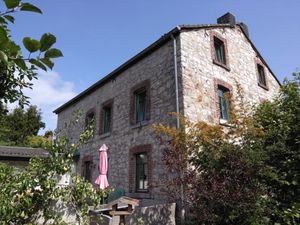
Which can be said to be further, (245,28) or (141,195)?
(245,28)

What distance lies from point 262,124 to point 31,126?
24854 millimetres

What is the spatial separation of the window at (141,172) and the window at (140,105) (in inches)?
67.0

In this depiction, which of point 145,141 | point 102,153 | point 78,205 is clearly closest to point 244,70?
point 145,141

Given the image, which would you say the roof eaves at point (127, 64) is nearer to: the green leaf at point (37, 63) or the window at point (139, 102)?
the window at point (139, 102)

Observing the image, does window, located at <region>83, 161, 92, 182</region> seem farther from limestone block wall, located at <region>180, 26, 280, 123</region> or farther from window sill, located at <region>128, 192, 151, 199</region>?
limestone block wall, located at <region>180, 26, 280, 123</region>

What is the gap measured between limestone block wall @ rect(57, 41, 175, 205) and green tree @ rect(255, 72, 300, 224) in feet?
11.1

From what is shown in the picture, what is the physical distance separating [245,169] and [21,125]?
1020 inches

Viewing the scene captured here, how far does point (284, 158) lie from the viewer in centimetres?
717

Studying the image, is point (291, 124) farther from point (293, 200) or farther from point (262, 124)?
point (293, 200)

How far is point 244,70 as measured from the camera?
505 inches

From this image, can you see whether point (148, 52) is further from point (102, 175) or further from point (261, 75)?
point (261, 75)

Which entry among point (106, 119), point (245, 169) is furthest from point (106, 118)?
point (245, 169)

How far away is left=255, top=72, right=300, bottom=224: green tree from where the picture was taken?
658 cm

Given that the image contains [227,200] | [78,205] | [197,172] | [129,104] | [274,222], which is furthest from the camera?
[129,104]
